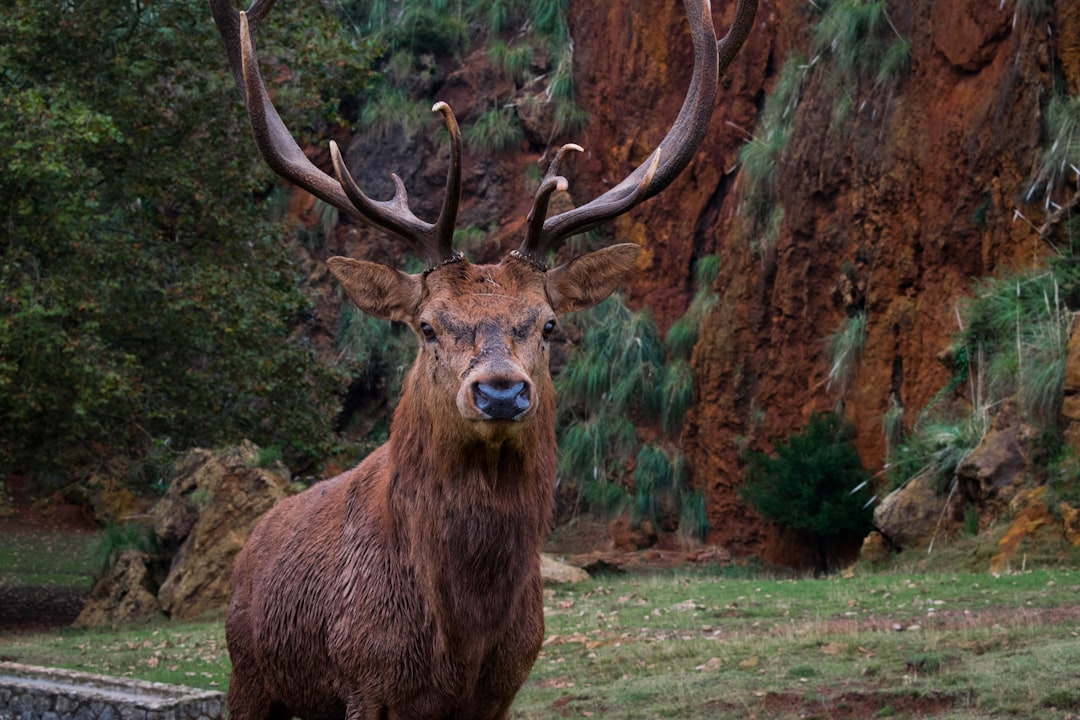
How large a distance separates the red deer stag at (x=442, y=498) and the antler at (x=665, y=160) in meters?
0.01

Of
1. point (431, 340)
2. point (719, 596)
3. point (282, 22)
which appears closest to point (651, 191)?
point (431, 340)

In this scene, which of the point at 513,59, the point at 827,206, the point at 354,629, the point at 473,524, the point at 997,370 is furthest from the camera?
the point at 513,59

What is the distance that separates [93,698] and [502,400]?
493 cm

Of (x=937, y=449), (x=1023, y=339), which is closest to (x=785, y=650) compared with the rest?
(x=937, y=449)

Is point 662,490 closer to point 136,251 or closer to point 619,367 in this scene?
point 619,367

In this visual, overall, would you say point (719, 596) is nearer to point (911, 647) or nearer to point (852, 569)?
point (852, 569)

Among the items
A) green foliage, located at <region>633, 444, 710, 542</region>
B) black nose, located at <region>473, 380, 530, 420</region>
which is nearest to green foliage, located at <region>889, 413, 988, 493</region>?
green foliage, located at <region>633, 444, 710, 542</region>

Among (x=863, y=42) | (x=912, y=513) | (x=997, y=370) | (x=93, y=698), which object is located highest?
(x=863, y=42)

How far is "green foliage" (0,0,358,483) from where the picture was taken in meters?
14.6

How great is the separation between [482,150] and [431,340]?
20578 millimetres

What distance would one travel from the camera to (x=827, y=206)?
19.4 metres

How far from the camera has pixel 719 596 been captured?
43.0ft

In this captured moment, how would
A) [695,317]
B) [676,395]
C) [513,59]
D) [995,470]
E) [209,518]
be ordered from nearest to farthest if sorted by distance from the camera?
[995,470] → [209,518] → [676,395] → [695,317] → [513,59]

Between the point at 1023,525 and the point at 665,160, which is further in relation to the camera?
the point at 1023,525
